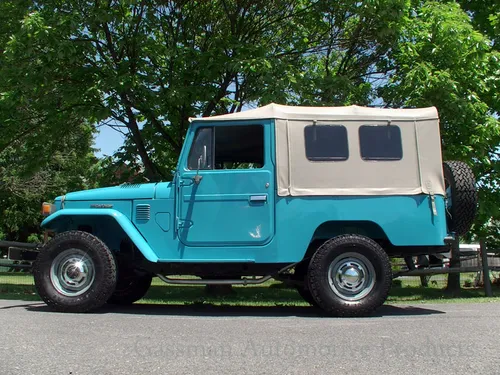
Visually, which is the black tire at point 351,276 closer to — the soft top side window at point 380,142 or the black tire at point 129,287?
the soft top side window at point 380,142

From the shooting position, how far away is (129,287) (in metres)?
7.83

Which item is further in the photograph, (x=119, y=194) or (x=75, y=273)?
(x=119, y=194)

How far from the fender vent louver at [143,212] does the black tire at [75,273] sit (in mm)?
560

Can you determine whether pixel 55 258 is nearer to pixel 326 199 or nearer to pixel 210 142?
pixel 210 142

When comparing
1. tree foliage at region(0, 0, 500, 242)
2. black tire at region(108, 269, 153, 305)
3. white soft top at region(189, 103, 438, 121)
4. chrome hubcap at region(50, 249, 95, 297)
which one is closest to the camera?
chrome hubcap at region(50, 249, 95, 297)

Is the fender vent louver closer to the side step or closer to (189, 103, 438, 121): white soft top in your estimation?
the side step

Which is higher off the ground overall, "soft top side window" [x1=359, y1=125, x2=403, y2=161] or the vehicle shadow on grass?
"soft top side window" [x1=359, y1=125, x2=403, y2=161]

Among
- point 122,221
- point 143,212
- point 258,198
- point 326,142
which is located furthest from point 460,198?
point 122,221

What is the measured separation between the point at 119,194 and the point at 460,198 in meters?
4.34

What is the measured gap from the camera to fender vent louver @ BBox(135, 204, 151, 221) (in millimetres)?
6738

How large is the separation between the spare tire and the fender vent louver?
151 inches

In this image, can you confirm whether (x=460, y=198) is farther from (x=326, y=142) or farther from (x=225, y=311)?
(x=225, y=311)

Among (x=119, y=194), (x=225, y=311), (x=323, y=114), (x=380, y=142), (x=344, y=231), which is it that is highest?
(x=323, y=114)

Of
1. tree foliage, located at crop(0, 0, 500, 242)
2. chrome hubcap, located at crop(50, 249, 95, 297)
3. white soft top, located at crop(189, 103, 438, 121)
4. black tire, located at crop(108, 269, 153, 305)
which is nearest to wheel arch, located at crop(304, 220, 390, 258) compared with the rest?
white soft top, located at crop(189, 103, 438, 121)
